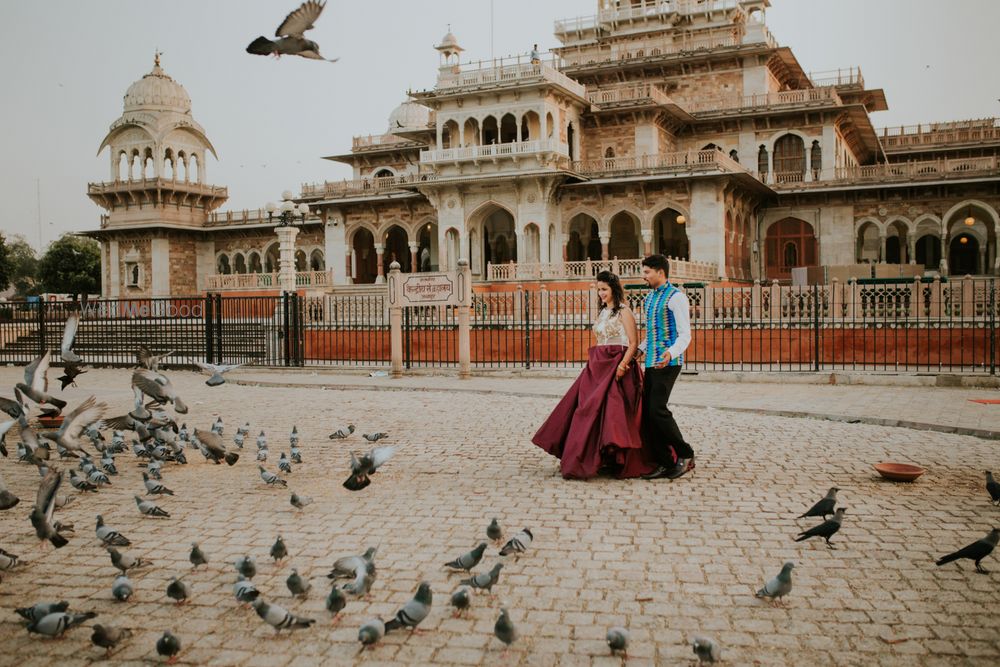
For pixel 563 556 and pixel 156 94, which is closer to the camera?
pixel 563 556

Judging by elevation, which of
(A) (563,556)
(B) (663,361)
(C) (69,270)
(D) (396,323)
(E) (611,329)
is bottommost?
(A) (563,556)

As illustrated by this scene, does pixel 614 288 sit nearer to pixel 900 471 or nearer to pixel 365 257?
pixel 900 471

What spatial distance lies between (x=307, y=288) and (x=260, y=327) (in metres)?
14.5

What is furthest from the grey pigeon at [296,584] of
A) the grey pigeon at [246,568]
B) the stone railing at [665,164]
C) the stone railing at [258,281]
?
the stone railing at [258,281]

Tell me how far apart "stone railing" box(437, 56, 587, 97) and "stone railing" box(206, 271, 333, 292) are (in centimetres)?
896

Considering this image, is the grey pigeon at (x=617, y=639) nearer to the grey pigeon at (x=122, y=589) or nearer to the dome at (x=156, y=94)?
the grey pigeon at (x=122, y=589)

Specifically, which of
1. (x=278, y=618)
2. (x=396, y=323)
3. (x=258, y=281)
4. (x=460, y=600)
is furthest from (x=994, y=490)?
(x=258, y=281)

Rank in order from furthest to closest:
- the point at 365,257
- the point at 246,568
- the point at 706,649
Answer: the point at 365,257 < the point at 246,568 < the point at 706,649

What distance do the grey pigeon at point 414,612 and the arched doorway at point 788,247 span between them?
3321 cm

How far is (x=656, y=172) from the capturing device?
30.3m

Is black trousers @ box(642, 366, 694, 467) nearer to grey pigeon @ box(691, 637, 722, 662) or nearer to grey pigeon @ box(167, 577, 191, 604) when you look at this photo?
grey pigeon @ box(691, 637, 722, 662)

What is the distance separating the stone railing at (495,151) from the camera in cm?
3072

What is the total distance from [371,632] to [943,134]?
42.6m

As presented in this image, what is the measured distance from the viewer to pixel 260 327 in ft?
62.3
